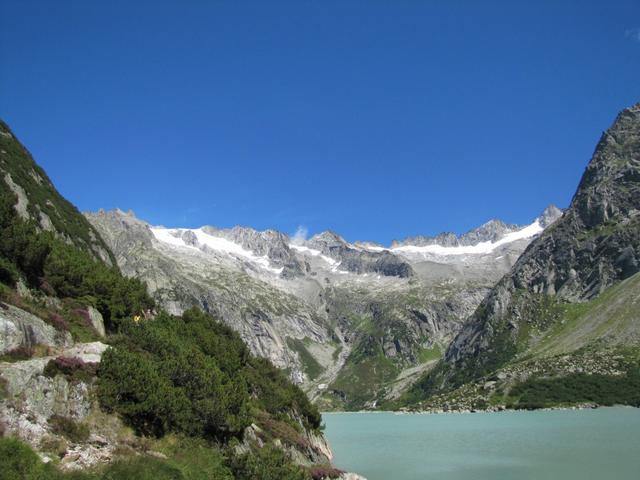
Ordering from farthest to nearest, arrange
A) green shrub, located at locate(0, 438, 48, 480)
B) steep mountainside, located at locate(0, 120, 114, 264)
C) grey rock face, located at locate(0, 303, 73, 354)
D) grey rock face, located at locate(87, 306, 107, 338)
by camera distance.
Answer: steep mountainside, located at locate(0, 120, 114, 264) → grey rock face, located at locate(87, 306, 107, 338) → grey rock face, located at locate(0, 303, 73, 354) → green shrub, located at locate(0, 438, 48, 480)

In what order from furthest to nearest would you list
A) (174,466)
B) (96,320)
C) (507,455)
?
(507,455)
(96,320)
(174,466)

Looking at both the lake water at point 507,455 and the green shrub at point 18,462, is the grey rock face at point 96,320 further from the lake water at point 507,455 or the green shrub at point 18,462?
the lake water at point 507,455

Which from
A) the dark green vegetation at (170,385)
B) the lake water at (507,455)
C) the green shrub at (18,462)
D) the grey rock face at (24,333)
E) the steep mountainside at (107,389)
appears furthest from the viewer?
the lake water at (507,455)

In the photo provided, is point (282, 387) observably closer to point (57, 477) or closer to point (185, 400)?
point (185, 400)

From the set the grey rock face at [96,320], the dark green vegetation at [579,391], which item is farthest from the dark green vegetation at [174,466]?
the dark green vegetation at [579,391]

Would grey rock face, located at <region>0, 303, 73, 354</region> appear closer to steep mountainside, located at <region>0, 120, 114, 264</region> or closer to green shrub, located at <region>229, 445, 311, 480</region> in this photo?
green shrub, located at <region>229, 445, 311, 480</region>

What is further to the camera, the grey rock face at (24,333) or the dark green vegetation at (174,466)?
the grey rock face at (24,333)

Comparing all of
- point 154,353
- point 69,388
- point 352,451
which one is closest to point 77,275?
point 154,353

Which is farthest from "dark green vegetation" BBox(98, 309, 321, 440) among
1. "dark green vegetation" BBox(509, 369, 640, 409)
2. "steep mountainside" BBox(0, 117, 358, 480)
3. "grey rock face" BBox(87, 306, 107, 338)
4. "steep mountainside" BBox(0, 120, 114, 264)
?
"dark green vegetation" BBox(509, 369, 640, 409)

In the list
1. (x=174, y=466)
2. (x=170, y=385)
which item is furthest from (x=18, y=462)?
(x=170, y=385)

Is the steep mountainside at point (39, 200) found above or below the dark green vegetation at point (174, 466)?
above

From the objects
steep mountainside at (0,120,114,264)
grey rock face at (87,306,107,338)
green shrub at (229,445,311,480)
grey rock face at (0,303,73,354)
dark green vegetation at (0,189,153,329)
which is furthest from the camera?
steep mountainside at (0,120,114,264)

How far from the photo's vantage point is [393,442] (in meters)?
93.5

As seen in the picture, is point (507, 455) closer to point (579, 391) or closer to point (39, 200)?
point (39, 200)
